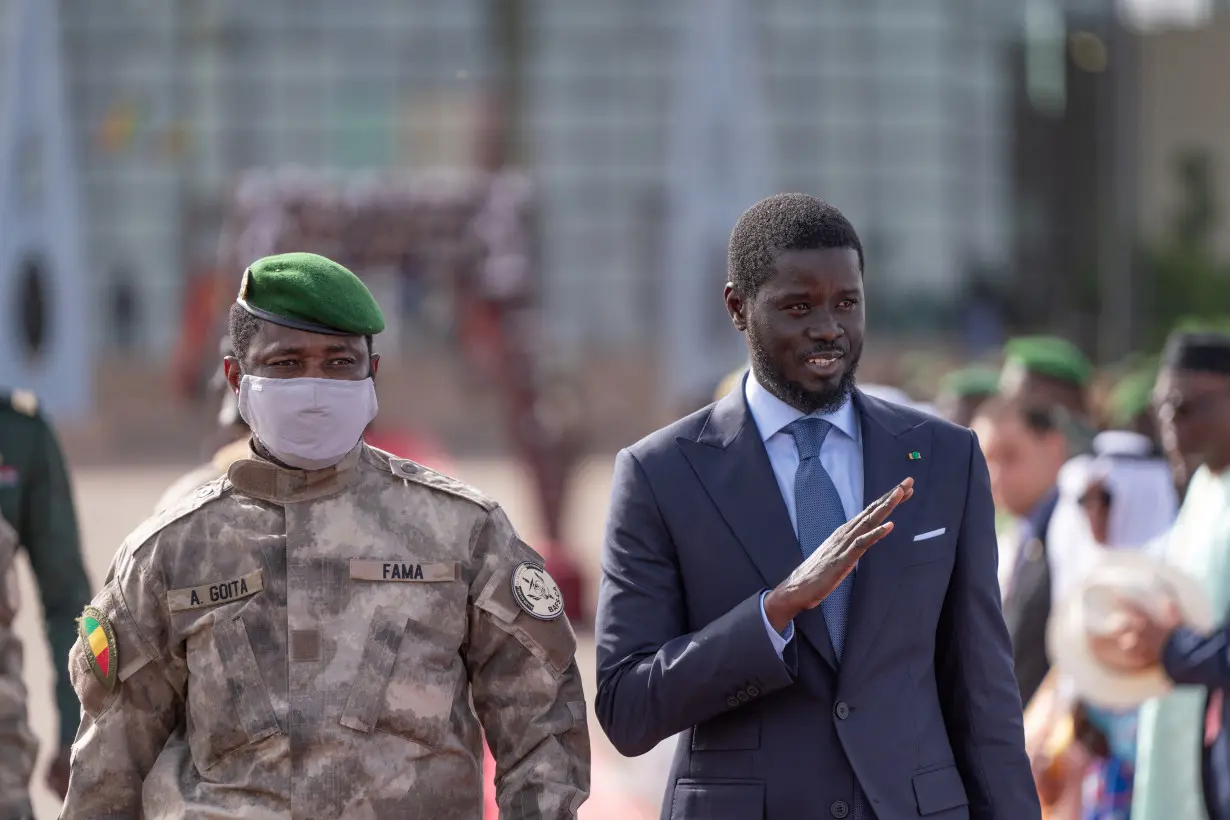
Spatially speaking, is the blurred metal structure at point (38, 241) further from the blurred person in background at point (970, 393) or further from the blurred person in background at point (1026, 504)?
the blurred person in background at point (1026, 504)

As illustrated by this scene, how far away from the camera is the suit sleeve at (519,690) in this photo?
3053 mm

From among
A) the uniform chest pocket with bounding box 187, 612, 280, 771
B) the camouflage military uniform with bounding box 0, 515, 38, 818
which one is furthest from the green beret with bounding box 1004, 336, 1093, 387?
the uniform chest pocket with bounding box 187, 612, 280, 771

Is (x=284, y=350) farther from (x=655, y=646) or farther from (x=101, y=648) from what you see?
(x=655, y=646)

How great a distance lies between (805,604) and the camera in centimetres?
294

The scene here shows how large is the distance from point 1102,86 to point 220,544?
2614 inches

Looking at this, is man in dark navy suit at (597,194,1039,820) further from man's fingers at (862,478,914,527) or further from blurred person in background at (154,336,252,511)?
blurred person in background at (154,336,252,511)

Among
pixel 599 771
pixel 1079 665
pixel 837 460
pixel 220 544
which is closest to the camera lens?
pixel 220 544

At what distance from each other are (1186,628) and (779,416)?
1588mm

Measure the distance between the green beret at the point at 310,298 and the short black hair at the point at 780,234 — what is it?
67 centimetres

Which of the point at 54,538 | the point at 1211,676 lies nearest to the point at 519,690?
the point at 1211,676

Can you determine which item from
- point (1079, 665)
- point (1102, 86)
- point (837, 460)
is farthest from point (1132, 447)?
point (1102, 86)

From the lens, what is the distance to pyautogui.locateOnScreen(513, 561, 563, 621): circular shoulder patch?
3104 millimetres

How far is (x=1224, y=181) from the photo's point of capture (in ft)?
213

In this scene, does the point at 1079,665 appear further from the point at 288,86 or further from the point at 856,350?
the point at 288,86
